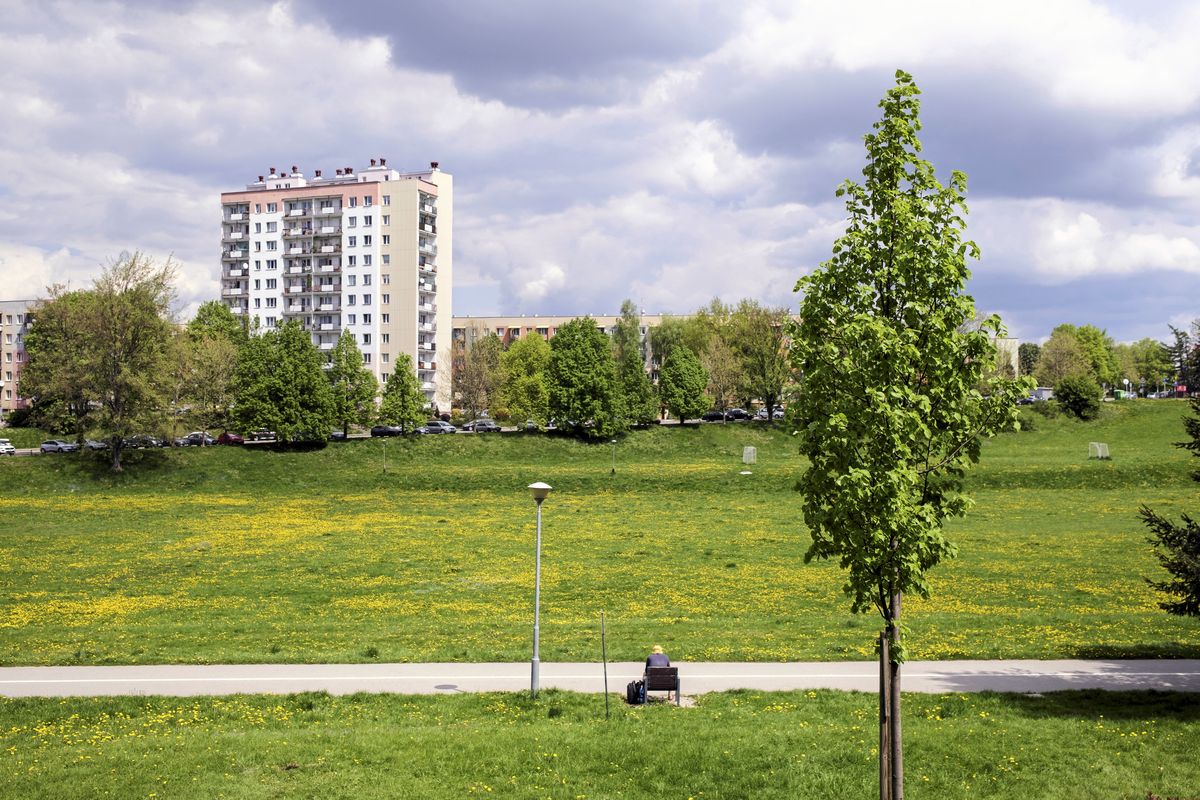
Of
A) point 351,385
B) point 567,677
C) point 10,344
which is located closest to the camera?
point 567,677

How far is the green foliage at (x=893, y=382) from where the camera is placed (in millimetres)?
10734

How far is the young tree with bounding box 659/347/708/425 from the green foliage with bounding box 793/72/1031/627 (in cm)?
8722

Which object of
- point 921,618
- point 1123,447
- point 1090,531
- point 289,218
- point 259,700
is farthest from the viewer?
point 289,218

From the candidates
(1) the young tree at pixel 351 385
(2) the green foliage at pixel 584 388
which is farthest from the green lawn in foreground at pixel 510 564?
(2) the green foliage at pixel 584 388

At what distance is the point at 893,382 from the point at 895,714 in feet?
12.7

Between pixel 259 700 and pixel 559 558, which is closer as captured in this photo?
pixel 259 700

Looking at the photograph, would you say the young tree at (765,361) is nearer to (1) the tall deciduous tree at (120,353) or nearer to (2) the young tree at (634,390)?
(2) the young tree at (634,390)

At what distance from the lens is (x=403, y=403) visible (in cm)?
8806

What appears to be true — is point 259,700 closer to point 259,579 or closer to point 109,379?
point 259,579

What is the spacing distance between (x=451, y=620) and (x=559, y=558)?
1149 centimetres

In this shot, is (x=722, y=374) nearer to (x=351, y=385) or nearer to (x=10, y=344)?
(x=351, y=385)

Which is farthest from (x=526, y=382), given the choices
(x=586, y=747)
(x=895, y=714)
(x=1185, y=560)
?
(x=895, y=714)

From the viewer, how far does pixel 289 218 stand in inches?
5148

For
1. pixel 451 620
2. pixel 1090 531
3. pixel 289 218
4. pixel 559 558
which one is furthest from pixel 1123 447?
pixel 289 218
